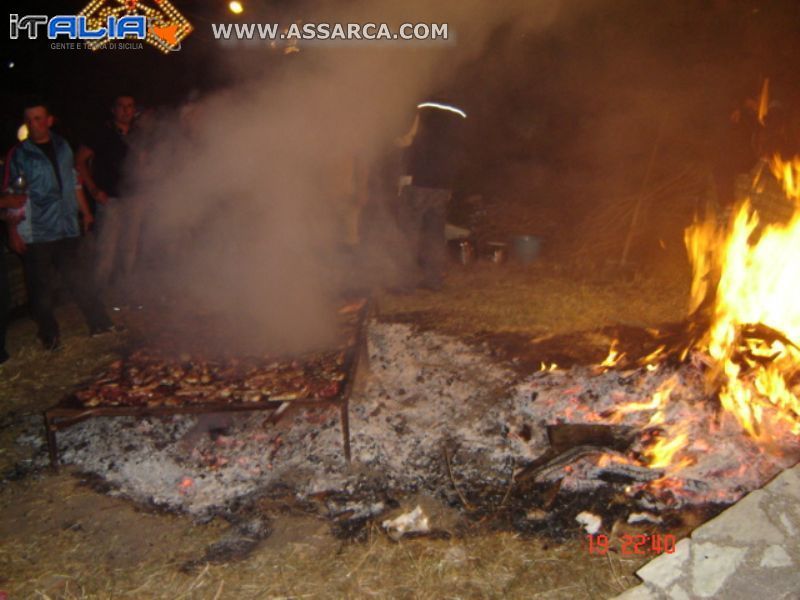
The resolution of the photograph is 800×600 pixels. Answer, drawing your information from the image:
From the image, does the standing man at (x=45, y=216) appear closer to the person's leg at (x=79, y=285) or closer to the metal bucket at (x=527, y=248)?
the person's leg at (x=79, y=285)

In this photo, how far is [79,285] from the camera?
6.72 metres

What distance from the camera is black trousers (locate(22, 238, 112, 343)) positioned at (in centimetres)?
625

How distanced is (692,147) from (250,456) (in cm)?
1105

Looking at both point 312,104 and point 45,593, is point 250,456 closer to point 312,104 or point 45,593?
point 45,593

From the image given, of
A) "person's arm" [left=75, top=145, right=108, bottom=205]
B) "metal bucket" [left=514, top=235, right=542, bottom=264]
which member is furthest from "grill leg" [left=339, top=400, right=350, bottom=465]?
"metal bucket" [left=514, top=235, right=542, bottom=264]

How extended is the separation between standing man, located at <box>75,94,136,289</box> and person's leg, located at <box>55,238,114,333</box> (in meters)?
0.88

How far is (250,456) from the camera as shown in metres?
4.45

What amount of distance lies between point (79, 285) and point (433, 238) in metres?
4.51

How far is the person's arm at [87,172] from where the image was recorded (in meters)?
7.41

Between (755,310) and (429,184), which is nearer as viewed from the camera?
(755,310)

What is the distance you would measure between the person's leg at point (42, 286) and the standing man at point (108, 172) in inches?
48.1

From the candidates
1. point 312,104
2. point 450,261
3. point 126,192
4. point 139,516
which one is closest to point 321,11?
point 312,104
